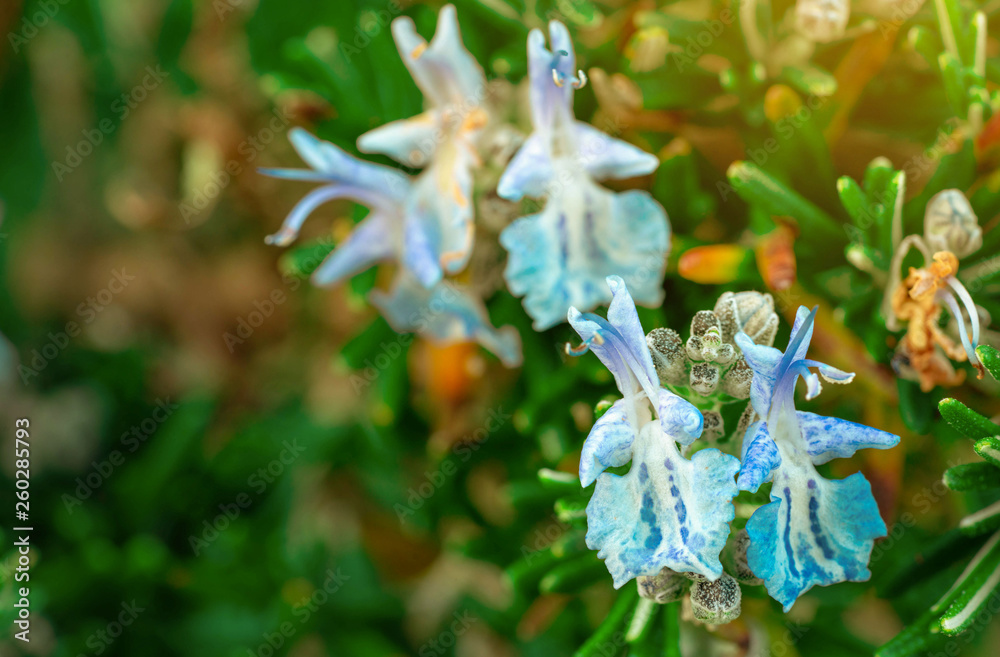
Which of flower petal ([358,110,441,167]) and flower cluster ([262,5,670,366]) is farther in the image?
flower petal ([358,110,441,167])

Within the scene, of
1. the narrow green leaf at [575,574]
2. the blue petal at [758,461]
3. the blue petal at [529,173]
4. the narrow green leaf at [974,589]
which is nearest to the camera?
the blue petal at [758,461]

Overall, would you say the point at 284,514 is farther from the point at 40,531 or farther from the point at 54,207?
the point at 54,207

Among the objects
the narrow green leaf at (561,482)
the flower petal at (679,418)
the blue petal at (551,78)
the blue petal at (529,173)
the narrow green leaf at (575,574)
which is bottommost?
the narrow green leaf at (575,574)

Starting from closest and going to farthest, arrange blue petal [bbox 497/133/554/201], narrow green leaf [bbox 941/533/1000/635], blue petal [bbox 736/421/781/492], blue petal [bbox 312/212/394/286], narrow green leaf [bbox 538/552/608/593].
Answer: blue petal [bbox 736/421/781/492], narrow green leaf [bbox 941/533/1000/635], blue petal [bbox 497/133/554/201], narrow green leaf [bbox 538/552/608/593], blue petal [bbox 312/212/394/286]

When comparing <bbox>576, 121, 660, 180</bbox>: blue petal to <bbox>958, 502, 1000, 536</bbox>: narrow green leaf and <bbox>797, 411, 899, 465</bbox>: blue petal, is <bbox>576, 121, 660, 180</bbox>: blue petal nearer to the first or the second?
<bbox>797, 411, 899, 465</bbox>: blue petal

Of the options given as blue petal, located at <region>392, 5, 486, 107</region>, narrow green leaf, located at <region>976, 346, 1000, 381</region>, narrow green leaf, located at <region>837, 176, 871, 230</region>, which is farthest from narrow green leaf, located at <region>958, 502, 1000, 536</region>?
blue petal, located at <region>392, 5, 486, 107</region>

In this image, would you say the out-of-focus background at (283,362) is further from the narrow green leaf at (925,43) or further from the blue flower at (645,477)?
the blue flower at (645,477)

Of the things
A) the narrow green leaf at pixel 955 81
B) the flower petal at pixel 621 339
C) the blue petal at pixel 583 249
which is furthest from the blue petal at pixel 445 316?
the narrow green leaf at pixel 955 81
